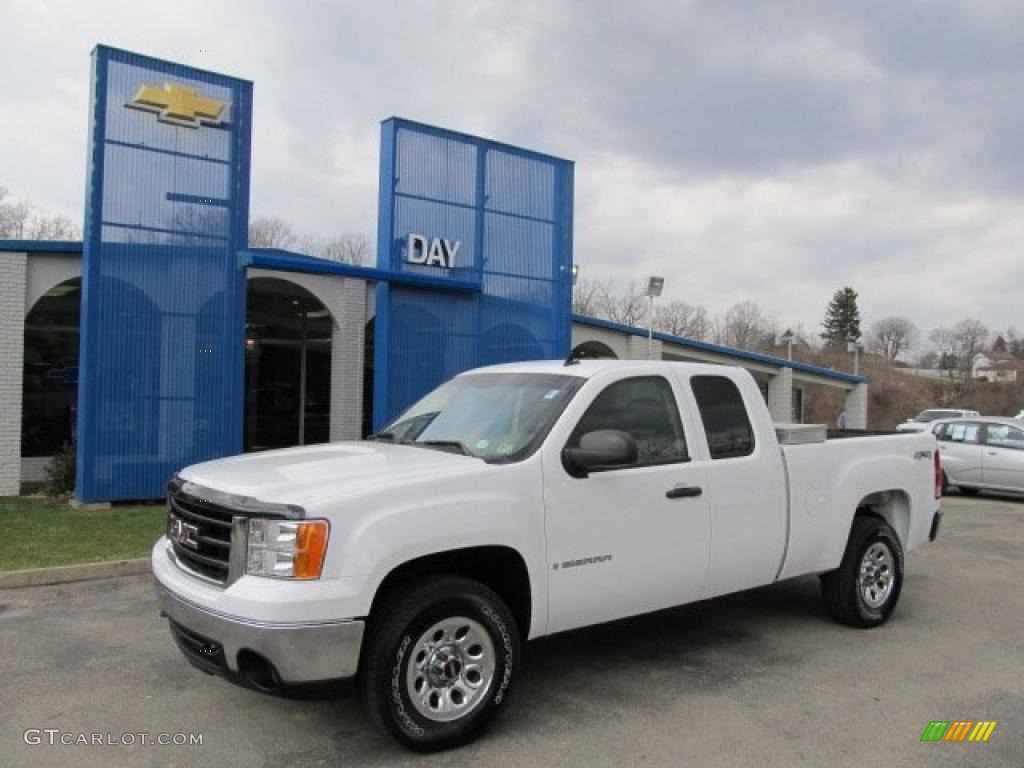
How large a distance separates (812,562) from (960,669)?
106cm

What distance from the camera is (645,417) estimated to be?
4977 millimetres

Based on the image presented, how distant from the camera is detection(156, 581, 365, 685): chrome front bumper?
3500 millimetres

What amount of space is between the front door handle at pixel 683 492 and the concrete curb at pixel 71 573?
18.1 ft

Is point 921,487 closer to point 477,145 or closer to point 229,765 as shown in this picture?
point 229,765

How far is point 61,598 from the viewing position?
273 inches

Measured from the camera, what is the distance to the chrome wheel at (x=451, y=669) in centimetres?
385

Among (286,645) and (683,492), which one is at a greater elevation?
(683,492)

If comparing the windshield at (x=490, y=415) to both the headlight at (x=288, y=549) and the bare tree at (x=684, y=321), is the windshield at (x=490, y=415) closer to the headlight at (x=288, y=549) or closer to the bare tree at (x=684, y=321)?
the headlight at (x=288, y=549)

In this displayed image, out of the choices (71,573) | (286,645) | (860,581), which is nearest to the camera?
(286,645)

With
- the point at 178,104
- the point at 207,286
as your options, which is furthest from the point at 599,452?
the point at 178,104

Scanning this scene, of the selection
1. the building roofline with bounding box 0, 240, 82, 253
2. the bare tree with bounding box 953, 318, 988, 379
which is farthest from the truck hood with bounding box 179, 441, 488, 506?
the bare tree with bounding box 953, 318, 988, 379

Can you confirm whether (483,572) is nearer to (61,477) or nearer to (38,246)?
(61,477)

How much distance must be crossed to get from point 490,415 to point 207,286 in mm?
8604

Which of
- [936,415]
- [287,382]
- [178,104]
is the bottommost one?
[936,415]
